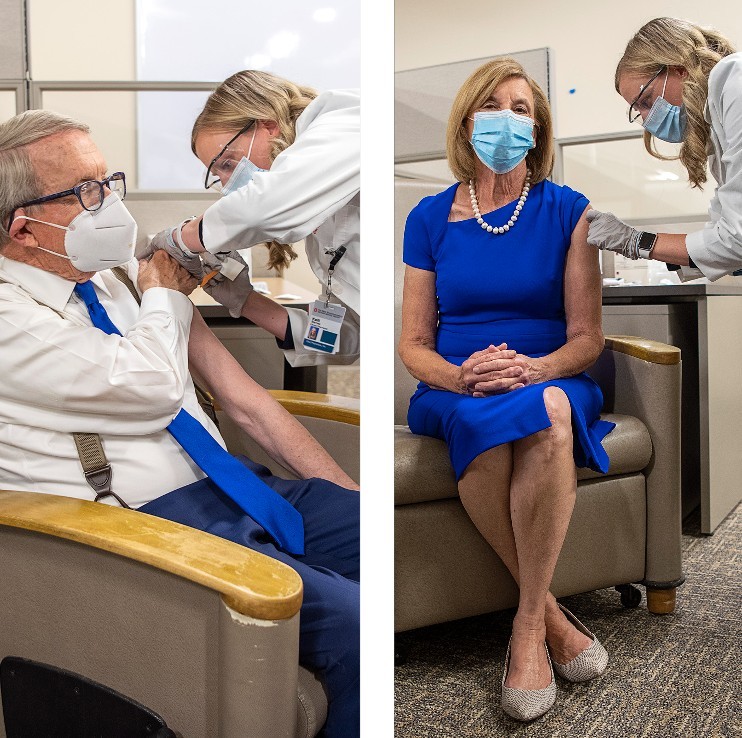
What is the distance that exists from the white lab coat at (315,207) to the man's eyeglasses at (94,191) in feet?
0.29

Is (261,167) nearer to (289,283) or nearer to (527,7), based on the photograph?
(289,283)

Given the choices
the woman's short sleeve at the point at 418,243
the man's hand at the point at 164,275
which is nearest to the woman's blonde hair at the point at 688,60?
the woman's short sleeve at the point at 418,243

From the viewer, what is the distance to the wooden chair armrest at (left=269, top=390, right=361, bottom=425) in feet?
2.69

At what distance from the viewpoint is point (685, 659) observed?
123cm

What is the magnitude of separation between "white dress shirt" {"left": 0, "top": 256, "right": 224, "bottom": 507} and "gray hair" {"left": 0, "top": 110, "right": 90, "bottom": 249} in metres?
0.05

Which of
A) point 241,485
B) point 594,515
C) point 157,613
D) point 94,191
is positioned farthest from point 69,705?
point 594,515

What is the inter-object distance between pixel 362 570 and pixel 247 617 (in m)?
0.20

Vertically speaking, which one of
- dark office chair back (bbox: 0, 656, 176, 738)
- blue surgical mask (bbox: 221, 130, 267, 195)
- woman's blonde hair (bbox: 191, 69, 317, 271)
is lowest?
dark office chair back (bbox: 0, 656, 176, 738)

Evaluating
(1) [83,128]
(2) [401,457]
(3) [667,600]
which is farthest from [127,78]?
(3) [667,600]

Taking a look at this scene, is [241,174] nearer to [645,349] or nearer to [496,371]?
[496,371]

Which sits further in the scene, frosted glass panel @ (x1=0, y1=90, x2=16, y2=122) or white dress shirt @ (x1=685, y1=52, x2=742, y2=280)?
white dress shirt @ (x1=685, y1=52, x2=742, y2=280)

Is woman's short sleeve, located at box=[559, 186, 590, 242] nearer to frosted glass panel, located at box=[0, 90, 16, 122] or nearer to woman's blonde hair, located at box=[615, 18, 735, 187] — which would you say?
woman's blonde hair, located at box=[615, 18, 735, 187]

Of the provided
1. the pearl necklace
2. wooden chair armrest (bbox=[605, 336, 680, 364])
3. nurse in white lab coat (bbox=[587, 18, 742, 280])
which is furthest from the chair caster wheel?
the pearl necklace

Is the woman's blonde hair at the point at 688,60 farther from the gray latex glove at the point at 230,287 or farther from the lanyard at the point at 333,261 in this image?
the gray latex glove at the point at 230,287
